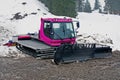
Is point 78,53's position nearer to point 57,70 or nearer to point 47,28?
point 57,70

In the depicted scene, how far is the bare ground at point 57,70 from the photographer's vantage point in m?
16.5

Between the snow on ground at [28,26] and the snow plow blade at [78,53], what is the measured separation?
431 cm

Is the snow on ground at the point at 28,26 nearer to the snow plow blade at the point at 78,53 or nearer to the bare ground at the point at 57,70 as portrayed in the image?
the bare ground at the point at 57,70

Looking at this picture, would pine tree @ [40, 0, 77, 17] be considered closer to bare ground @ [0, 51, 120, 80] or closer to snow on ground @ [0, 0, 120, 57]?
snow on ground @ [0, 0, 120, 57]

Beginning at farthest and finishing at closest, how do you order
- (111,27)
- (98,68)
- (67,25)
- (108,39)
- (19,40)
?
(111,27) < (108,39) < (19,40) < (67,25) < (98,68)

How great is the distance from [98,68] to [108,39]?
38.6 feet

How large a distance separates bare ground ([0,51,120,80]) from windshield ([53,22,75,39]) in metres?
2.18

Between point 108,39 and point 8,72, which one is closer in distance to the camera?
point 8,72

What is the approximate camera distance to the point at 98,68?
18781 mm

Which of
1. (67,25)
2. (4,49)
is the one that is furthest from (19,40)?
(67,25)

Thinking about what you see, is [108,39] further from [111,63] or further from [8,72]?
[8,72]

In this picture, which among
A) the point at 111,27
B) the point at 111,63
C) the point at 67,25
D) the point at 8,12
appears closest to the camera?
the point at 111,63

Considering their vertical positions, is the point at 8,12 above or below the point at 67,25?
below

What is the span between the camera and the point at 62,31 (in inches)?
906
